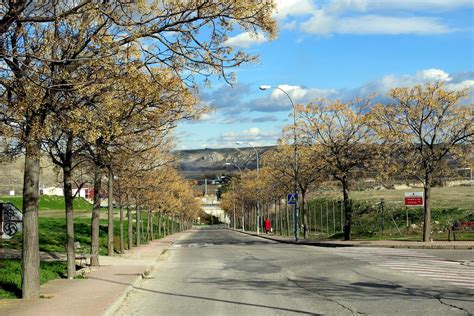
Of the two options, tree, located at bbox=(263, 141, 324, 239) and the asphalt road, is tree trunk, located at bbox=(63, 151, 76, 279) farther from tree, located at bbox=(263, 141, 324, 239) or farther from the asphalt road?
tree, located at bbox=(263, 141, 324, 239)

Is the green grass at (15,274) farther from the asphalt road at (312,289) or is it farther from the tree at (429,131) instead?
the tree at (429,131)

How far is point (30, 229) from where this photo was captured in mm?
11711

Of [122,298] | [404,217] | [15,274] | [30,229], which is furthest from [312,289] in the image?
[404,217]

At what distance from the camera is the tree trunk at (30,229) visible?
462 inches

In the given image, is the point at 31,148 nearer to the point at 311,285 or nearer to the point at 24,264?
the point at 24,264

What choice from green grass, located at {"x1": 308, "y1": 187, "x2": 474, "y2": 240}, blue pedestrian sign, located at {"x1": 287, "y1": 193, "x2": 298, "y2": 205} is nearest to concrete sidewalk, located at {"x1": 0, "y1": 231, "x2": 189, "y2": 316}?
green grass, located at {"x1": 308, "y1": 187, "x2": 474, "y2": 240}

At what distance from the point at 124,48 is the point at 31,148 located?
2.74 metres

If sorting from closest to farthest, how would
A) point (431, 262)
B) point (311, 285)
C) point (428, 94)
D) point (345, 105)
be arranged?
point (311, 285)
point (431, 262)
point (428, 94)
point (345, 105)

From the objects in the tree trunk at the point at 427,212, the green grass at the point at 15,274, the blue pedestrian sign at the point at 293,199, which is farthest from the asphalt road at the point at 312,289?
the blue pedestrian sign at the point at 293,199

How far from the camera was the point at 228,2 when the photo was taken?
10117 millimetres

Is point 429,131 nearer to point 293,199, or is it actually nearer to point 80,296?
point 293,199

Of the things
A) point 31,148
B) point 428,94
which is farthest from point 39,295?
point 428,94

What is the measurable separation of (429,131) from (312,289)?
20200 millimetres

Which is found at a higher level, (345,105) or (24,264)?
(345,105)
